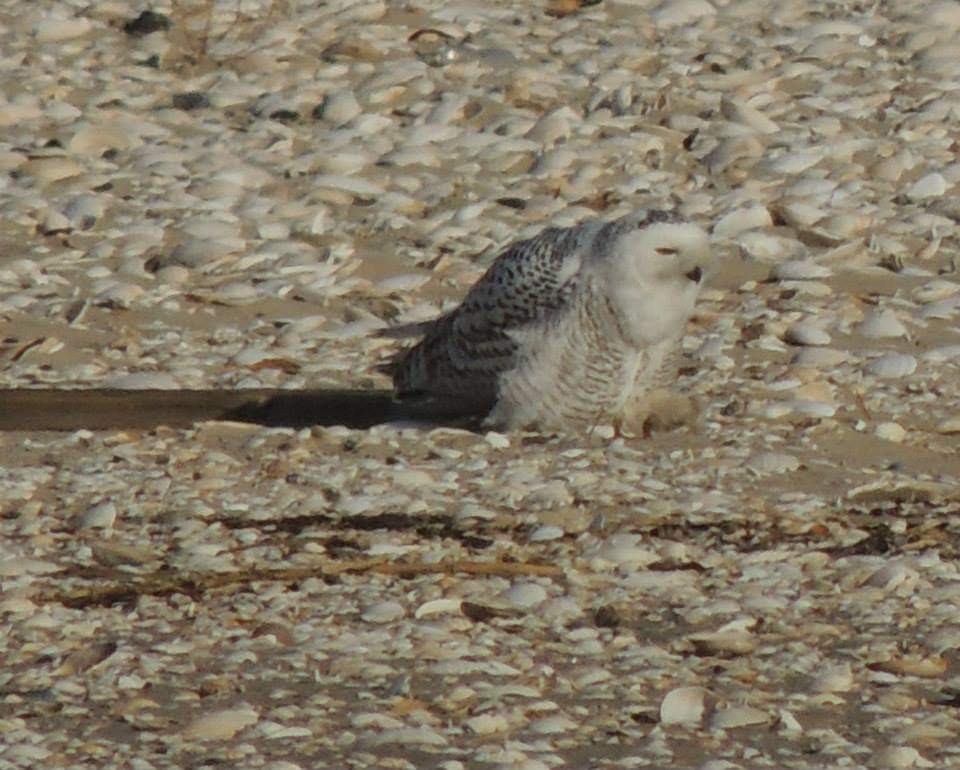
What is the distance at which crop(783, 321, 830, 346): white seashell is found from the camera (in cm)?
594

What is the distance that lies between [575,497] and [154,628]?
3.40 ft

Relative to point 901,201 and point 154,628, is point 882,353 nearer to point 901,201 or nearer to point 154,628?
point 901,201

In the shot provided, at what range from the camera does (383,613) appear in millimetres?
4320

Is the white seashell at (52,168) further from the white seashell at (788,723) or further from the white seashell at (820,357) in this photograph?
the white seashell at (788,723)

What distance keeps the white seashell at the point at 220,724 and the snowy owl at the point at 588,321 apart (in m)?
1.69

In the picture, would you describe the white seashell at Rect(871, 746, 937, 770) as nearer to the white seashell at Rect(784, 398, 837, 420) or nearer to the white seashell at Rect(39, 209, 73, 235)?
the white seashell at Rect(784, 398, 837, 420)

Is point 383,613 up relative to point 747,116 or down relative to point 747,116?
down

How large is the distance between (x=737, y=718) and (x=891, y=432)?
5.37 ft

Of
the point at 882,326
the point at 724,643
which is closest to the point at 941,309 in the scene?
the point at 882,326

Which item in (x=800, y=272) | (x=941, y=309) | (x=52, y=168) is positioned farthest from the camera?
(x=52, y=168)

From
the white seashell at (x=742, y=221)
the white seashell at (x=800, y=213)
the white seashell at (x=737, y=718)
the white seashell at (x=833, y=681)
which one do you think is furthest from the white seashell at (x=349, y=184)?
the white seashell at (x=737, y=718)

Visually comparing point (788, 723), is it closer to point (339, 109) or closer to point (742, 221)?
point (742, 221)

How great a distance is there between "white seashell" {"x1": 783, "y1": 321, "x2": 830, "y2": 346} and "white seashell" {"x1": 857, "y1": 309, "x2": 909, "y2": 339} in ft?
0.34

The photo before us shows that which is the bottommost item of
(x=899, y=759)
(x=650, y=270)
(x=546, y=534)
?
(x=546, y=534)
